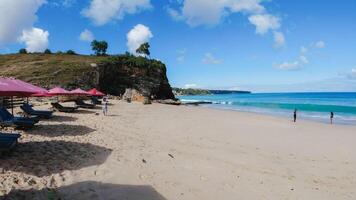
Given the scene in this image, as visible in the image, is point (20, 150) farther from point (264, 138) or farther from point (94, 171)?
point (264, 138)

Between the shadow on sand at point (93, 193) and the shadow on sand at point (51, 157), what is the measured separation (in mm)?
1211

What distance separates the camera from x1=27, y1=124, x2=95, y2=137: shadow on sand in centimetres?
1466

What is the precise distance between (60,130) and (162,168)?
7015 mm

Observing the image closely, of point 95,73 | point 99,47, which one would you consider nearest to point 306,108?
point 95,73

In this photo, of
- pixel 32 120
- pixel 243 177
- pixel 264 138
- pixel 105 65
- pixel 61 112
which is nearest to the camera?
pixel 243 177

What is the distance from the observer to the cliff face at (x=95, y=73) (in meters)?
60.1

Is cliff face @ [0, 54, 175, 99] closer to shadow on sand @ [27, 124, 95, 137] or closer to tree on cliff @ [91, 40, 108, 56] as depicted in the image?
tree on cliff @ [91, 40, 108, 56]

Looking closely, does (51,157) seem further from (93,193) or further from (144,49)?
(144,49)

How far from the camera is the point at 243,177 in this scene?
10.4m

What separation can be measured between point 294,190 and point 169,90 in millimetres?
67333

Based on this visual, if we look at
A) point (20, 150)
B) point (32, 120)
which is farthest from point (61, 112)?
point (20, 150)

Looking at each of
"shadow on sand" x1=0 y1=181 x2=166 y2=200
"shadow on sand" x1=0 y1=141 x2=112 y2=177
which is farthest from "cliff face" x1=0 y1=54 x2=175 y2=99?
"shadow on sand" x1=0 y1=181 x2=166 y2=200

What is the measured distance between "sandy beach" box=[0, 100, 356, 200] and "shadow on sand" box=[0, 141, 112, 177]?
0.02m

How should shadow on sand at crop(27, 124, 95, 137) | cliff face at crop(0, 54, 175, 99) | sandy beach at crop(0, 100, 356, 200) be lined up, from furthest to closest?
1. cliff face at crop(0, 54, 175, 99)
2. shadow on sand at crop(27, 124, 95, 137)
3. sandy beach at crop(0, 100, 356, 200)
